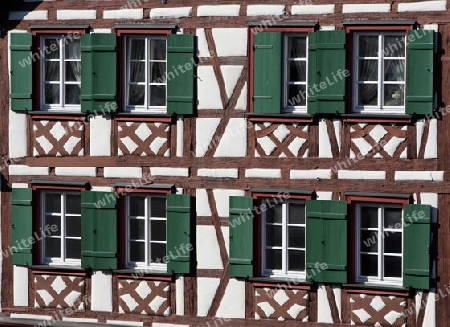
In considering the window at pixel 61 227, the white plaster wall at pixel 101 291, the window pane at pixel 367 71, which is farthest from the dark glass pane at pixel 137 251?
the window pane at pixel 367 71

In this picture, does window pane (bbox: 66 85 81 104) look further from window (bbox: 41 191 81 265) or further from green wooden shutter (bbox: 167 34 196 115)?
green wooden shutter (bbox: 167 34 196 115)

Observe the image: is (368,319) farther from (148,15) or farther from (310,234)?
(148,15)

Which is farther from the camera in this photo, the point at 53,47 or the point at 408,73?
the point at 53,47

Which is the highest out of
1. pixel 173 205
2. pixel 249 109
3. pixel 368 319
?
pixel 249 109

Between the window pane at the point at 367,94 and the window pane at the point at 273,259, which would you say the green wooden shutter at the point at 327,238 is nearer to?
the window pane at the point at 273,259

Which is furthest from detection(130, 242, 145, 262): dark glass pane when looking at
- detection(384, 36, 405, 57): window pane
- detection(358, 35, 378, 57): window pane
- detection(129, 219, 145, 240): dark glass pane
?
detection(384, 36, 405, 57): window pane

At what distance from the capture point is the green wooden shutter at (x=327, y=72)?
21859 mm

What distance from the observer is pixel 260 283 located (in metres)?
22.5

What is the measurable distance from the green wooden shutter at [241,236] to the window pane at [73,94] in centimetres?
306

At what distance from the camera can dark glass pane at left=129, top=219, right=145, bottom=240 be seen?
23.2 metres

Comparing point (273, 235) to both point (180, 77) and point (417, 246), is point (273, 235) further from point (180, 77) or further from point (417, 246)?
point (180, 77)

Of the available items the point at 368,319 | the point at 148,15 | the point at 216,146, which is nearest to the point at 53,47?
the point at 148,15

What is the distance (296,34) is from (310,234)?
9.93 ft

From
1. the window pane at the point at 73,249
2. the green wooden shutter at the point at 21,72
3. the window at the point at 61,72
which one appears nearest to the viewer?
the green wooden shutter at the point at 21,72
